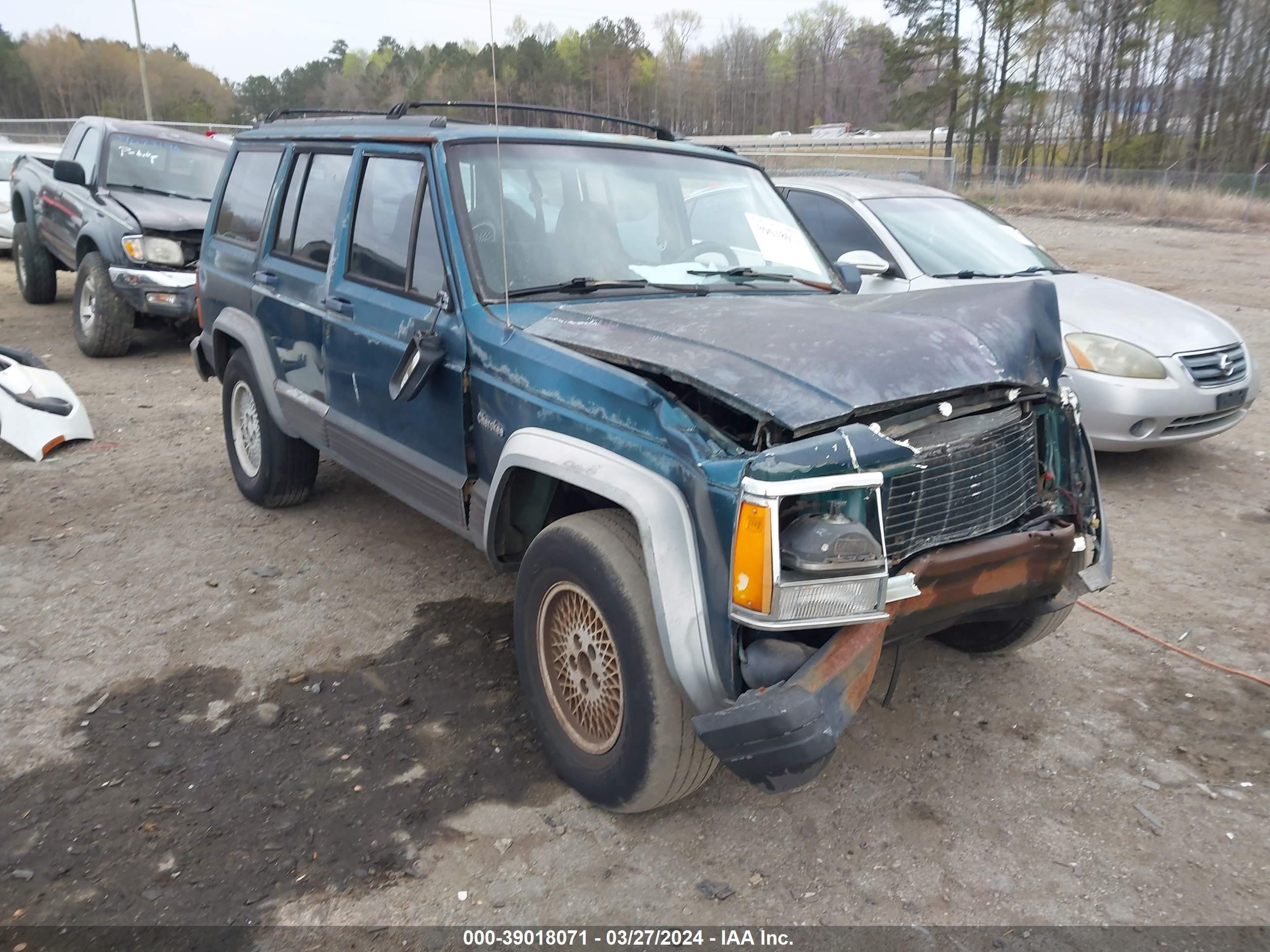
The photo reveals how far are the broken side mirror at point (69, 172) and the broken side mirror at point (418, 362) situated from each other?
6810mm

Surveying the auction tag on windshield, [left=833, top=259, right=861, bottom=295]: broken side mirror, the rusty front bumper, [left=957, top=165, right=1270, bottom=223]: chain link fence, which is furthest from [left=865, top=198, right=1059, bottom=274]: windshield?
[left=957, top=165, right=1270, bottom=223]: chain link fence

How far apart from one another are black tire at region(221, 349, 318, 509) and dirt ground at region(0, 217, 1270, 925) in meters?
0.27

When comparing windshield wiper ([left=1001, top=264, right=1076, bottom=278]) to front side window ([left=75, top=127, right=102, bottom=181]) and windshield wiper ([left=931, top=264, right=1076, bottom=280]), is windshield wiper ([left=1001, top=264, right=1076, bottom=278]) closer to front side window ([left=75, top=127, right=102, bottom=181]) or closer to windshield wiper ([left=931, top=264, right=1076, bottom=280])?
windshield wiper ([left=931, top=264, right=1076, bottom=280])

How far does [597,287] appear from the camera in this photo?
3578mm

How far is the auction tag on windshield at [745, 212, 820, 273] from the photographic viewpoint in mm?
4180

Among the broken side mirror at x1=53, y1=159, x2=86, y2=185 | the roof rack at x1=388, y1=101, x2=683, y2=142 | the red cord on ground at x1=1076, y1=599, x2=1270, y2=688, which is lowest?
the red cord on ground at x1=1076, y1=599, x2=1270, y2=688

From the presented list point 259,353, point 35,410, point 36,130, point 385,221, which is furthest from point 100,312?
point 36,130

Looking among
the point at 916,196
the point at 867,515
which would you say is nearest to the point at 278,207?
the point at 867,515

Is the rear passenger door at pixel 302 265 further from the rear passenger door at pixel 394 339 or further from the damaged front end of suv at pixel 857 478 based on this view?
the damaged front end of suv at pixel 857 478

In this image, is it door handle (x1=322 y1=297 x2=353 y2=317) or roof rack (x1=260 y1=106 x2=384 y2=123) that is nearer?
door handle (x1=322 y1=297 x2=353 y2=317)

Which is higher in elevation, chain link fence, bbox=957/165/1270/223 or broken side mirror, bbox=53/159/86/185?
broken side mirror, bbox=53/159/86/185

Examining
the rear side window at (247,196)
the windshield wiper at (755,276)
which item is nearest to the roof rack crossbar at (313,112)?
the rear side window at (247,196)

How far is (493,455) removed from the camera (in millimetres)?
3389

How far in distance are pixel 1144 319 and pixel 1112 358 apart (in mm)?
473
